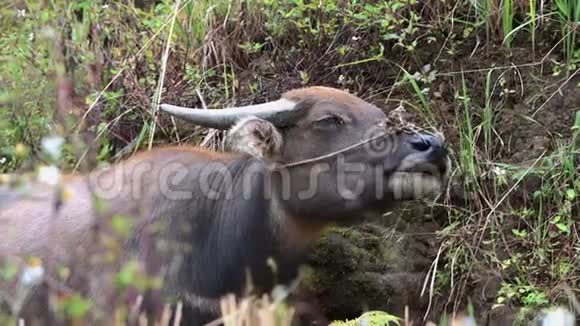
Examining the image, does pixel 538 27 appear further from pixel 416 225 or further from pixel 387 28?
pixel 416 225

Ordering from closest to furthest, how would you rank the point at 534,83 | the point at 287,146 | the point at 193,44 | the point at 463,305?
the point at 287,146, the point at 463,305, the point at 534,83, the point at 193,44

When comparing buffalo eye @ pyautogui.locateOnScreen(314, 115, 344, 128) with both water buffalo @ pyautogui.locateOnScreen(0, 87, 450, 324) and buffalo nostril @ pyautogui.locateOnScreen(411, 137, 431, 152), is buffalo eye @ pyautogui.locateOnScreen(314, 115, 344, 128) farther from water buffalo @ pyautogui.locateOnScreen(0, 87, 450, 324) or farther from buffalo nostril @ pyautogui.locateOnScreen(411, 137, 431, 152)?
buffalo nostril @ pyautogui.locateOnScreen(411, 137, 431, 152)

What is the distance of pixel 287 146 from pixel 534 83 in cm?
276

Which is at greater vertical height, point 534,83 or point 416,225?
point 534,83

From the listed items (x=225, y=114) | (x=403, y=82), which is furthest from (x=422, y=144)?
(x=403, y=82)

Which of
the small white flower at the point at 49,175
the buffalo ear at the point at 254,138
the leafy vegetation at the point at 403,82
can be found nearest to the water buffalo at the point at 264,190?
the buffalo ear at the point at 254,138

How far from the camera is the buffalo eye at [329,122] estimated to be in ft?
17.9

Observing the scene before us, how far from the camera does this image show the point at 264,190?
17.9ft

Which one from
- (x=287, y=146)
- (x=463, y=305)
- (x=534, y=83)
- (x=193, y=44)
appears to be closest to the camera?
(x=287, y=146)

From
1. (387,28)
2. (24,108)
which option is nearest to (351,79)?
(387,28)

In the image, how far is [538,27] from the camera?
761cm

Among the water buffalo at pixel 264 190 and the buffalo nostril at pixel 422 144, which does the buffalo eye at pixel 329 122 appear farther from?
the buffalo nostril at pixel 422 144

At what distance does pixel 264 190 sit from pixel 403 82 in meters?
2.49

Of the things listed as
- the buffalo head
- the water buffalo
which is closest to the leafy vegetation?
the water buffalo
